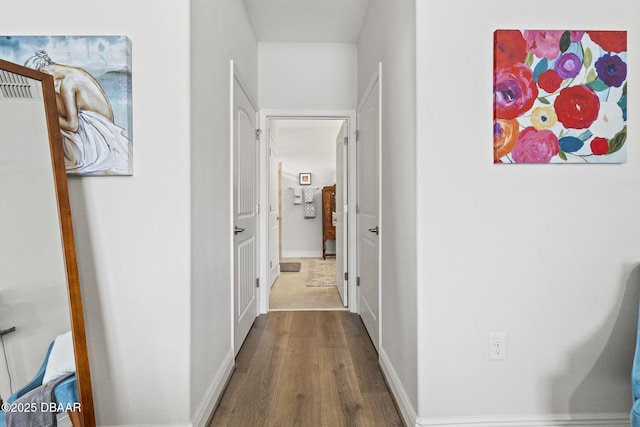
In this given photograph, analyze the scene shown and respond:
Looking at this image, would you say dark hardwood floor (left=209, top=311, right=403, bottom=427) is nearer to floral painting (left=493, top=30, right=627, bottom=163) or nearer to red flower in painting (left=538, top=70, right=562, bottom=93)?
floral painting (left=493, top=30, right=627, bottom=163)

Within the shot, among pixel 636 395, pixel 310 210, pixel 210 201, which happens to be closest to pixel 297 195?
pixel 310 210

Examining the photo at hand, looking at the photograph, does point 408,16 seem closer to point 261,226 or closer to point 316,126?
point 261,226

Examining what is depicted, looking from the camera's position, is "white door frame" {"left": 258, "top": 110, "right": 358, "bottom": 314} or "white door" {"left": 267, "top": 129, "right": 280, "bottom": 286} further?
"white door" {"left": 267, "top": 129, "right": 280, "bottom": 286}

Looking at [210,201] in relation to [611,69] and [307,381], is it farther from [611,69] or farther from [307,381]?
[611,69]

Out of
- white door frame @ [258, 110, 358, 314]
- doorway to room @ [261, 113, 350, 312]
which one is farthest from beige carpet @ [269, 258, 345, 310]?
doorway to room @ [261, 113, 350, 312]

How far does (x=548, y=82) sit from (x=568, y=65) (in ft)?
0.38

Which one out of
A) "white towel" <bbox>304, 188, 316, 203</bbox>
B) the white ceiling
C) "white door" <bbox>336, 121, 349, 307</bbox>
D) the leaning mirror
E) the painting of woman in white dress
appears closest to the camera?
the leaning mirror

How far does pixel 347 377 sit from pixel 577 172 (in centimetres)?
158

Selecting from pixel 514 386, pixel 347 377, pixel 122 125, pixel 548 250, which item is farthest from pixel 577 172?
pixel 122 125

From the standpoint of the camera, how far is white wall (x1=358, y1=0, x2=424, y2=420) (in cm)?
158

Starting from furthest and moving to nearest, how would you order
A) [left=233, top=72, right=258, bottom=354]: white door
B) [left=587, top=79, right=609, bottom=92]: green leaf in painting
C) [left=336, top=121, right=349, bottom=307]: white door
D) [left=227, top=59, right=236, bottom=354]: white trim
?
[left=336, top=121, right=349, bottom=307]: white door → [left=233, top=72, right=258, bottom=354]: white door → [left=227, top=59, right=236, bottom=354]: white trim → [left=587, top=79, right=609, bottom=92]: green leaf in painting

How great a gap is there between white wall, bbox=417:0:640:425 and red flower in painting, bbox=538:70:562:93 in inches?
8.1

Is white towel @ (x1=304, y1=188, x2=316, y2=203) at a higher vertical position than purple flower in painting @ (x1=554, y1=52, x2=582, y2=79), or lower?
lower

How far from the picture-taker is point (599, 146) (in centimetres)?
151
